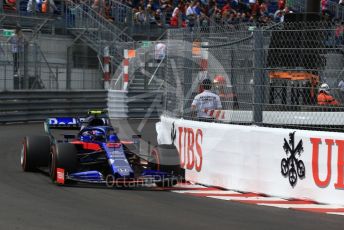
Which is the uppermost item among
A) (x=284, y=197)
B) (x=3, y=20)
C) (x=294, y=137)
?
(x=3, y=20)

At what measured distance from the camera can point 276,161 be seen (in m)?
9.83

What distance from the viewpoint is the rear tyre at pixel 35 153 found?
11.6 meters

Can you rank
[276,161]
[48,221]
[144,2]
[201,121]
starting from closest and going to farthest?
1. [48,221]
2. [276,161]
3. [201,121]
4. [144,2]

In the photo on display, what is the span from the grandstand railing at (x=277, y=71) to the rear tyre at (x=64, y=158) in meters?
2.29

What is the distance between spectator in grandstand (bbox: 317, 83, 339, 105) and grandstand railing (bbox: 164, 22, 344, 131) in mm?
57

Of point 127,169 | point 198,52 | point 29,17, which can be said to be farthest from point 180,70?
point 29,17

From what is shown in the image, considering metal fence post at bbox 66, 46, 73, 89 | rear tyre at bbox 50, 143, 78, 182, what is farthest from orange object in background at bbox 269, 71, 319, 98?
metal fence post at bbox 66, 46, 73, 89

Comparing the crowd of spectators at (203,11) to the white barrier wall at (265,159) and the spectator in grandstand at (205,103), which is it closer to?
the spectator in grandstand at (205,103)

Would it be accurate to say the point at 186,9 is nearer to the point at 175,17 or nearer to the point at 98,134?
the point at 175,17

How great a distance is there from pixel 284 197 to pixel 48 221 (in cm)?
348

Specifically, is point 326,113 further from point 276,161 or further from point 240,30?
point 240,30

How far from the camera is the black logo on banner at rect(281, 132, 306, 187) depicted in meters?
9.47

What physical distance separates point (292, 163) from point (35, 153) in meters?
4.17

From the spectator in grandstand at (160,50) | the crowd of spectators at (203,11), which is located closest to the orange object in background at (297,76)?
the spectator in grandstand at (160,50)
